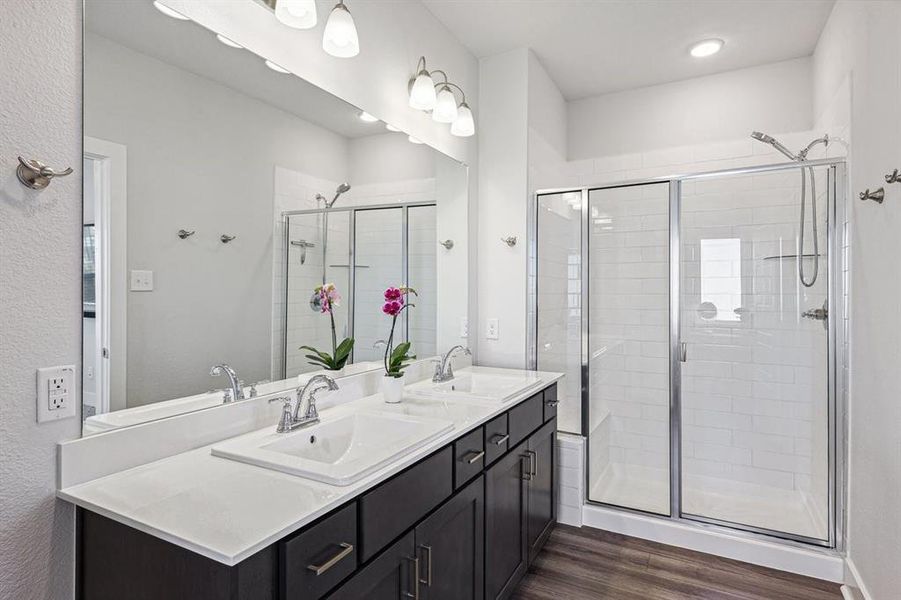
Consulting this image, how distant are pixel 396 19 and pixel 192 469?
2.07 metres

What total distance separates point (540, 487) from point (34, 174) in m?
2.18

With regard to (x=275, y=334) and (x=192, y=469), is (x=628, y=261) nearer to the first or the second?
(x=275, y=334)

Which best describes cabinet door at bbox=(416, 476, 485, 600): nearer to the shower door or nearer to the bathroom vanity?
the bathroom vanity

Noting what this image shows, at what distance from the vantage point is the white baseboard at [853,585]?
1.99 metres

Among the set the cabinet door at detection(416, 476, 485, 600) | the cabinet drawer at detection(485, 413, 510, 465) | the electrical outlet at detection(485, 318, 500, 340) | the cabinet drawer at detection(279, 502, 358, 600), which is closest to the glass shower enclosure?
the electrical outlet at detection(485, 318, 500, 340)

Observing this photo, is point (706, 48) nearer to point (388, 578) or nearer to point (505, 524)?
point (505, 524)

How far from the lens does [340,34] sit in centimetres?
180

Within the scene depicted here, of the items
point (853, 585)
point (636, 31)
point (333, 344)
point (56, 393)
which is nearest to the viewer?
point (56, 393)

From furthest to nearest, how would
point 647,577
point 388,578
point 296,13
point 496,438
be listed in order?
point 647,577
point 496,438
point 296,13
point 388,578

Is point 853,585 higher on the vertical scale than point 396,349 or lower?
lower

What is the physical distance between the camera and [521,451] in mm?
2139

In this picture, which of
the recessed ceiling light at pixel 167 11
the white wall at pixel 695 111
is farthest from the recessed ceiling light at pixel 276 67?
the white wall at pixel 695 111

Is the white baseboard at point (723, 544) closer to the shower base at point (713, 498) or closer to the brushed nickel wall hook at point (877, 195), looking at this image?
the shower base at point (713, 498)

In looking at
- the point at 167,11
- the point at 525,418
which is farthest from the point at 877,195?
the point at 167,11
